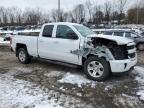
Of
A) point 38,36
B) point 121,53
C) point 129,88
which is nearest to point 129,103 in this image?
point 129,88

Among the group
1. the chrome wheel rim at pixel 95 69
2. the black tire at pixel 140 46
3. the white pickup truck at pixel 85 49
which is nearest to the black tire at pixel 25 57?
the white pickup truck at pixel 85 49

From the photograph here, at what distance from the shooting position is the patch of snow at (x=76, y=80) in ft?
21.4

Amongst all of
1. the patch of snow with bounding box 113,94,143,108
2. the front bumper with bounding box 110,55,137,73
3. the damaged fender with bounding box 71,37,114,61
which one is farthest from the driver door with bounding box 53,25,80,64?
the patch of snow with bounding box 113,94,143,108

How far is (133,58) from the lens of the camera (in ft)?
22.4

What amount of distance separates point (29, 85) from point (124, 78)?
314 cm

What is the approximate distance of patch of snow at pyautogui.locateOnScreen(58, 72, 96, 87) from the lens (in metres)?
6.52

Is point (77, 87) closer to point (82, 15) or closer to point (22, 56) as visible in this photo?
point (22, 56)

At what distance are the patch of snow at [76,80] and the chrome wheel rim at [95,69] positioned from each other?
267 mm

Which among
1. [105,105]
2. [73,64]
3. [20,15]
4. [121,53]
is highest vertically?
[20,15]

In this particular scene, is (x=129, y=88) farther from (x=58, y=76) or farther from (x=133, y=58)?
(x=58, y=76)

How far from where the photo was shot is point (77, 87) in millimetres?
6145

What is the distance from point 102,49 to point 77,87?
142 cm

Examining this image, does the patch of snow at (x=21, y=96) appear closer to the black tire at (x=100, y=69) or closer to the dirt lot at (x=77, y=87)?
the dirt lot at (x=77, y=87)

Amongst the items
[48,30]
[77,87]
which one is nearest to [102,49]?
[77,87]
